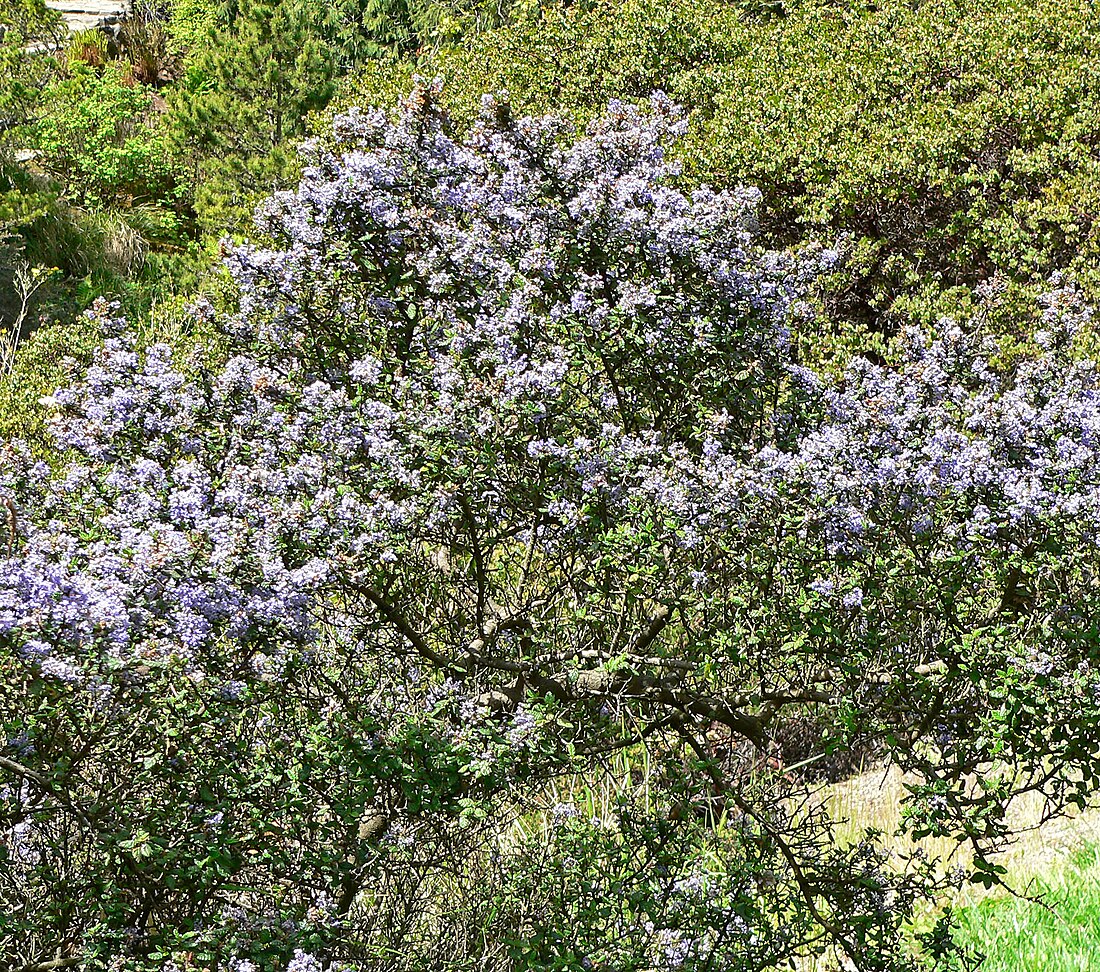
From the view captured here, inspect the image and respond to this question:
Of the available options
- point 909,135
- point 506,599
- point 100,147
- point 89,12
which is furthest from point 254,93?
point 506,599

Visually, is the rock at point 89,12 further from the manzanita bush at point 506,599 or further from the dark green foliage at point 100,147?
the manzanita bush at point 506,599

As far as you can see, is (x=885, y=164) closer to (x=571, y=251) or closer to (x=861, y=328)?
(x=861, y=328)

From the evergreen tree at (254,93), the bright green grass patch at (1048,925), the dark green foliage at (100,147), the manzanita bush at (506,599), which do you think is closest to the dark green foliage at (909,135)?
the manzanita bush at (506,599)

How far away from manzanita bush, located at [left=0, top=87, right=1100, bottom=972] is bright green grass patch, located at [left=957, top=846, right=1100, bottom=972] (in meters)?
0.36

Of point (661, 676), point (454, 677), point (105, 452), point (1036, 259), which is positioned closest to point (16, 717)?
point (105, 452)

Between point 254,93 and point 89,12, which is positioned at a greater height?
point 89,12

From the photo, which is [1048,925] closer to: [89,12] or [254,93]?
[254,93]

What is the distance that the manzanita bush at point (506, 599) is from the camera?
274 centimetres

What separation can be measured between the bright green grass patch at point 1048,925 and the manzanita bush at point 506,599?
36 cm

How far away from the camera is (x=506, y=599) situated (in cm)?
386

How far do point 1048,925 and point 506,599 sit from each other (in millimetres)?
2039

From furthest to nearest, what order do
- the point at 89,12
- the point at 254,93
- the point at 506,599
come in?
the point at 89,12 → the point at 254,93 → the point at 506,599

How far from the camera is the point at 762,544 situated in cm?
315

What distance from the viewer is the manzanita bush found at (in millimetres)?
2738
